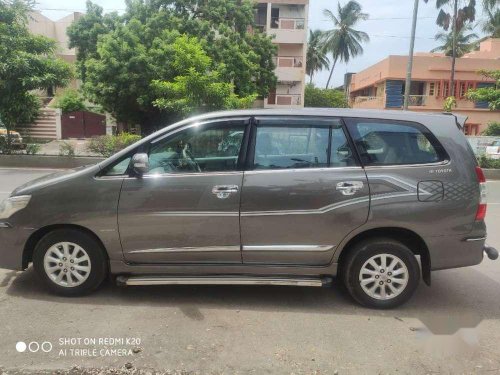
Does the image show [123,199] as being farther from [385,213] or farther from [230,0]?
→ [230,0]

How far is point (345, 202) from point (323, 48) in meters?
48.1

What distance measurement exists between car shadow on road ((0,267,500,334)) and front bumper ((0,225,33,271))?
0.33 m

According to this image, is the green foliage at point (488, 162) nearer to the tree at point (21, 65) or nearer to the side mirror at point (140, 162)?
the tree at point (21, 65)

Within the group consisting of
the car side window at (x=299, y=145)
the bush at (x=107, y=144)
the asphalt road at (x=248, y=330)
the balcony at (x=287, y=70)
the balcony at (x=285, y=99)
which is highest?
the balcony at (x=287, y=70)

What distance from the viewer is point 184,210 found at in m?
3.96

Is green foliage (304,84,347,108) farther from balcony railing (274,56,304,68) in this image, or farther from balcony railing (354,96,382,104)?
balcony railing (274,56,304,68)

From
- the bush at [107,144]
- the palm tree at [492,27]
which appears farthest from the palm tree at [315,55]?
the bush at [107,144]

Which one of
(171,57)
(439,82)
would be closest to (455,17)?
(439,82)

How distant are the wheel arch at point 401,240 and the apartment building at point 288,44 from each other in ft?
92.7

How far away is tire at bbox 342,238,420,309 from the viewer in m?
4.02

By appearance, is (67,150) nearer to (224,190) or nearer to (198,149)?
(198,149)

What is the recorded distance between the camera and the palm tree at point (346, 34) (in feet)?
153

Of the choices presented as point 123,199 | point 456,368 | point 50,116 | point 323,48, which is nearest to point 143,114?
point 50,116

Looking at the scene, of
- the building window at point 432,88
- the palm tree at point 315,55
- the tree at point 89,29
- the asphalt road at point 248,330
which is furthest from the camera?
the palm tree at point 315,55
